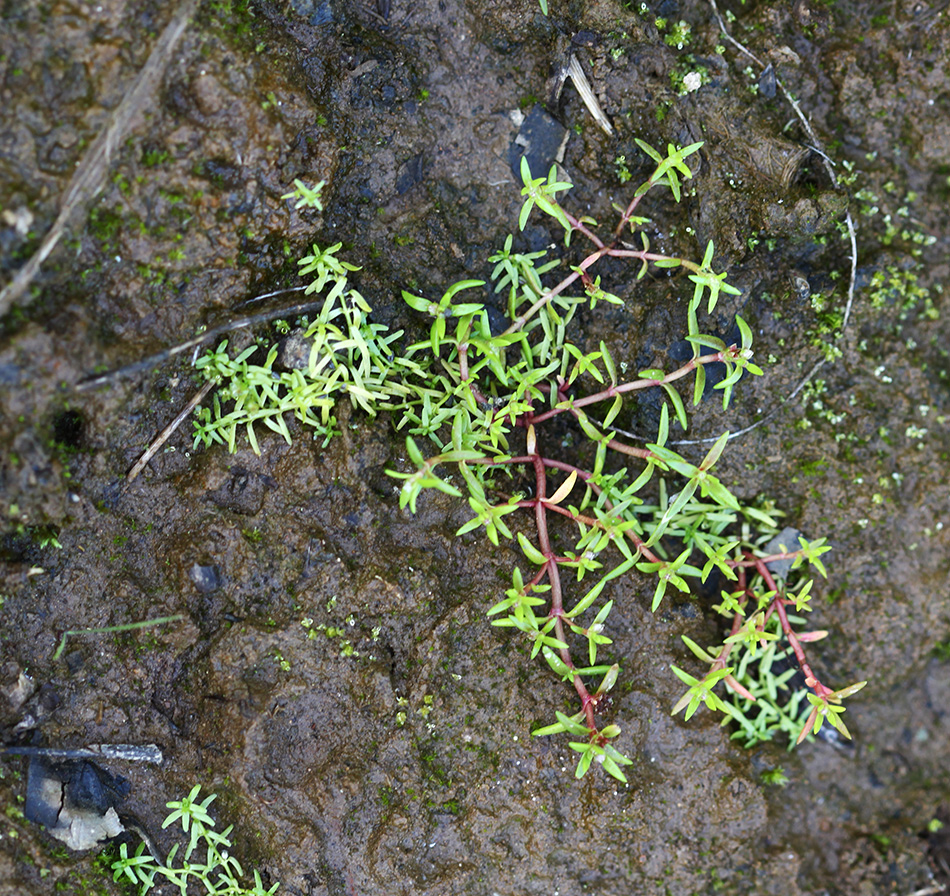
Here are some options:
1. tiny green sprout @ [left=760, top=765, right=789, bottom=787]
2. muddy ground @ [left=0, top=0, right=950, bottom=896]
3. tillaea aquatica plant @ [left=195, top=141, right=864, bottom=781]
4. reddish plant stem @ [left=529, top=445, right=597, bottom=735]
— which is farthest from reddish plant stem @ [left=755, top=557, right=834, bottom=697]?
reddish plant stem @ [left=529, top=445, right=597, bottom=735]

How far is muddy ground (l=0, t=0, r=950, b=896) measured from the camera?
3541 millimetres

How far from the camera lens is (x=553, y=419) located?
4305 mm

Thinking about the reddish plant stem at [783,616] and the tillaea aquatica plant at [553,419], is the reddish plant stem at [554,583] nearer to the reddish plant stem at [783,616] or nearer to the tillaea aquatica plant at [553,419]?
the tillaea aquatica plant at [553,419]

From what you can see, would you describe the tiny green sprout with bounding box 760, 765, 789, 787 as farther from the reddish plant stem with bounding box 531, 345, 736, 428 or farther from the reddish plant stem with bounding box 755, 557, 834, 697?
the reddish plant stem with bounding box 531, 345, 736, 428

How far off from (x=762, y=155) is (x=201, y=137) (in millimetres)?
3003

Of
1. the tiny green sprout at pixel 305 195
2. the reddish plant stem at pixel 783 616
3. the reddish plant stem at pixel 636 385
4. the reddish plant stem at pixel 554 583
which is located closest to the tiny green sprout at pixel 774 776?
the reddish plant stem at pixel 783 616

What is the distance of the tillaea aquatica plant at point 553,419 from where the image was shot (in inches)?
149

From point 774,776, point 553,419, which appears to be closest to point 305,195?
point 553,419

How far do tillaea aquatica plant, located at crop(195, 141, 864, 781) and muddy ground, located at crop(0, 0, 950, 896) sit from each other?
6.3 inches

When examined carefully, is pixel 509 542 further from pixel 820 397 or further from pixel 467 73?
pixel 467 73

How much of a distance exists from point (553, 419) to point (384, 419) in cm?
102

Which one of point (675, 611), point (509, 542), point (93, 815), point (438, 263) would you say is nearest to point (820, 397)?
point (675, 611)

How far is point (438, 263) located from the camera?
412 centimetres

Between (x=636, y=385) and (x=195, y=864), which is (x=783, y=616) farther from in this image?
(x=195, y=864)
